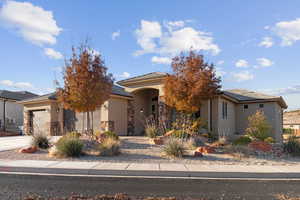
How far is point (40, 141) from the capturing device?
479 inches

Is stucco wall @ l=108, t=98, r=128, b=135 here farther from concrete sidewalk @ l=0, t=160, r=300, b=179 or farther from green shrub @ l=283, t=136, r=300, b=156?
green shrub @ l=283, t=136, r=300, b=156

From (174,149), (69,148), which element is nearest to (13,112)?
(69,148)

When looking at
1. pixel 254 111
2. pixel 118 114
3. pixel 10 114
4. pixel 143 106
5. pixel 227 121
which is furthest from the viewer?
pixel 10 114

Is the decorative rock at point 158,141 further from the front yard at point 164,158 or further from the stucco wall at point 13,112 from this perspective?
the stucco wall at point 13,112

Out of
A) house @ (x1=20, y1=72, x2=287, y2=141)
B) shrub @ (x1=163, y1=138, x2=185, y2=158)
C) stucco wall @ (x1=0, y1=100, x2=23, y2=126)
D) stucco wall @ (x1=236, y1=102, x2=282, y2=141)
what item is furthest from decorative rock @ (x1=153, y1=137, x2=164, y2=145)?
stucco wall @ (x1=0, y1=100, x2=23, y2=126)

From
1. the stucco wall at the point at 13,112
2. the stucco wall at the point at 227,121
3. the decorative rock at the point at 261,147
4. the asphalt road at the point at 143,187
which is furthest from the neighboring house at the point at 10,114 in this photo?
the decorative rock at the point at 261,147

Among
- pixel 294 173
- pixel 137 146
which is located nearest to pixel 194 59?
pixel 137 146

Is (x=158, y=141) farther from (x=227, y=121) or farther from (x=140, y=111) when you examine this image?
(x=227, y=121)

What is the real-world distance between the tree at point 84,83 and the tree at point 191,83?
412 cm

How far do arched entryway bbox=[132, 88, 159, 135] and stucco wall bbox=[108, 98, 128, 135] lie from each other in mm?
1006

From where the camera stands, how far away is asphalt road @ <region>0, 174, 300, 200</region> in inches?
216

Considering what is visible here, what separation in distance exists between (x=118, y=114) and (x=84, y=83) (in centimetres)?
688

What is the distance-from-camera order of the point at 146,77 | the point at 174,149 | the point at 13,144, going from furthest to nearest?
1. the point at 146,77
2. the point at 13,144
3. the point at 174,149

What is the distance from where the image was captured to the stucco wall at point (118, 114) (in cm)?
1861
